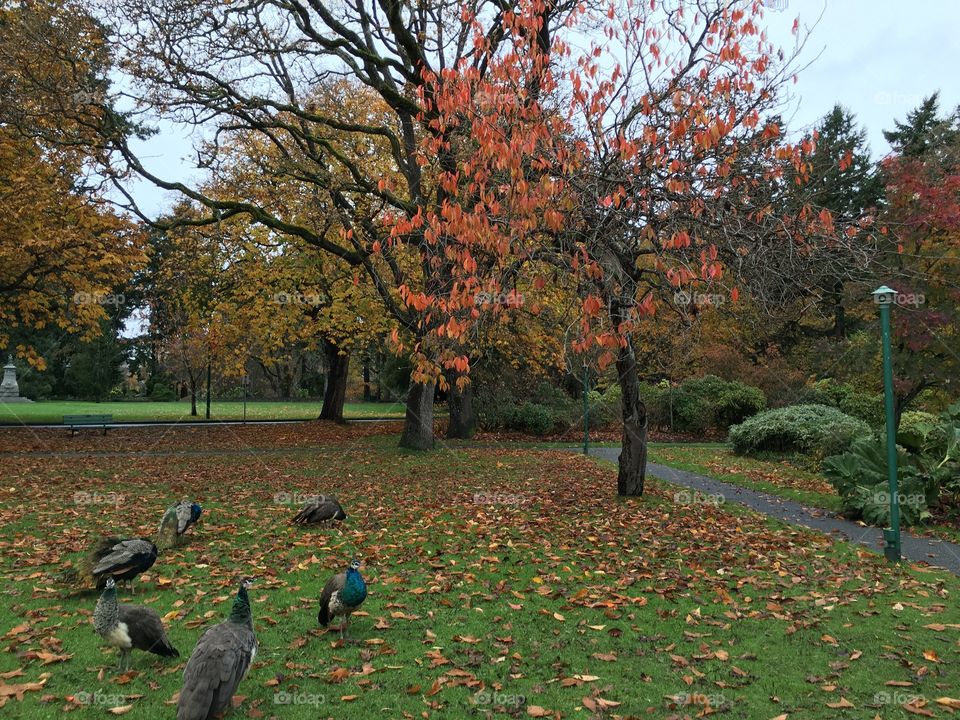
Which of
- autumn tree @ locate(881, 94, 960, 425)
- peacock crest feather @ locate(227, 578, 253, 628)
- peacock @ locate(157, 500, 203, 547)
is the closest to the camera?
peacock crest feather @ locate(227, 578, 253, 628)

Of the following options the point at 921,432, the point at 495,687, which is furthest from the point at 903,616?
the point at 921,432

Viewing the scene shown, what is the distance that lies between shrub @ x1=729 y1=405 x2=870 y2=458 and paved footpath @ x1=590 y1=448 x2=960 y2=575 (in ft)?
13.2

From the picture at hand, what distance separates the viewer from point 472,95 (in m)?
8.24

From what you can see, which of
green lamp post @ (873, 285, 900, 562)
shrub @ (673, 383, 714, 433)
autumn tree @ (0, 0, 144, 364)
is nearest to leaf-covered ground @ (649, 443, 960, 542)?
green lamp post @ (873, 285, 900, 562)

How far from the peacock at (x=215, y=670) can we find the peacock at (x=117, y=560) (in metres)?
2.42

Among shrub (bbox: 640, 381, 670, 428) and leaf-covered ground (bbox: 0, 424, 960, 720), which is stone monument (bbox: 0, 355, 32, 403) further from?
shrub (bbox: 640, 381, 670, 428)

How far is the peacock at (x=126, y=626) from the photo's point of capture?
448 centimetres

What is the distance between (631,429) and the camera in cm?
1078

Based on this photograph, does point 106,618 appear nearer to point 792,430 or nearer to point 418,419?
point 418,419

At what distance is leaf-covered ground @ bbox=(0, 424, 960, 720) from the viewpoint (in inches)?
170

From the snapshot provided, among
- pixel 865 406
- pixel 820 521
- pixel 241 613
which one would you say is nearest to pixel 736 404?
pixel 865 406

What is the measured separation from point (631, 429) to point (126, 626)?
8.09 metres

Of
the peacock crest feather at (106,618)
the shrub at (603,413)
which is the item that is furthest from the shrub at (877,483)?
the shrub at (603,413)

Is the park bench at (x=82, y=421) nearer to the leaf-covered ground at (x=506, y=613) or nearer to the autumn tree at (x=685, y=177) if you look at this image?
the leaf-covered ground at (x=506, y=613)
